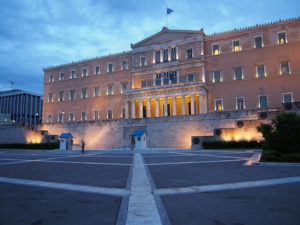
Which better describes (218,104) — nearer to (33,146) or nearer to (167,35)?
(167,35)

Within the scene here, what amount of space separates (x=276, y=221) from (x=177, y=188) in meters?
3.47

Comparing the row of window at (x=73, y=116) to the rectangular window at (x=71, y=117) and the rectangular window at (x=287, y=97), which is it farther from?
the rectangular window at (x=287, y=97)

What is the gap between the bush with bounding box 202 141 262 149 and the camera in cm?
2553

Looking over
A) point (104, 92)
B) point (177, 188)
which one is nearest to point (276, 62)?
point (104, 92)

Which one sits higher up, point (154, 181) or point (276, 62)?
point (276, 62)

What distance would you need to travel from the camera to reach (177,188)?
24.4ft

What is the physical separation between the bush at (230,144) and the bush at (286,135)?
1047 centimetres

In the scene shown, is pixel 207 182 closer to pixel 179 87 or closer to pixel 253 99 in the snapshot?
pixel 179 87

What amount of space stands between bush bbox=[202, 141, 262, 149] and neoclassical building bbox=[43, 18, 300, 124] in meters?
11.9

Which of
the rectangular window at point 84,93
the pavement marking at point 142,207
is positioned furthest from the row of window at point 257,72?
the pavement marking at point 142,207

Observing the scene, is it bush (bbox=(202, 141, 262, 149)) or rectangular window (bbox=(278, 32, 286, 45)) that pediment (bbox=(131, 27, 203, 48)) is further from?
bush (bbox=(202, 141, 262, 149))

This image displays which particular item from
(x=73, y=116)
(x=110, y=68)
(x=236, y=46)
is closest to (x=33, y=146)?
(x=73, y=116)

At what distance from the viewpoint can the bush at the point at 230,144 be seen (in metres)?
25.5

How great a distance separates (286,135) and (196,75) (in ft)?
100
